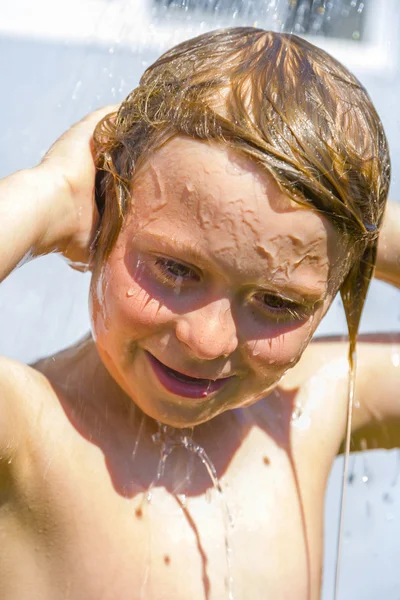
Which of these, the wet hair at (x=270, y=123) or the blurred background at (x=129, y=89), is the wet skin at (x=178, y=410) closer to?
the wet hair at (x=270, y=123)

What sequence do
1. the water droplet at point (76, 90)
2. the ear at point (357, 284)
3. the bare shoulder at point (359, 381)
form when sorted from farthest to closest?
the water droplet at point (76, 90) → the bare shoulder at point (359, 381) → the ear at point (357, 284)

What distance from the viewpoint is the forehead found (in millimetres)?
1069

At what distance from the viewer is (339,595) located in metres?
2.05

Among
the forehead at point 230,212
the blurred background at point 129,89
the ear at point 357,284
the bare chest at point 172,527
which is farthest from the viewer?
the blurred background at point 129,89

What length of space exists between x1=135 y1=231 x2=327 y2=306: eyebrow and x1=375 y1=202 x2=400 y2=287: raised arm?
0.88ft

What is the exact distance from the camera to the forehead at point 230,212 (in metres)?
1.07

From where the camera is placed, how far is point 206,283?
1099 millimetres

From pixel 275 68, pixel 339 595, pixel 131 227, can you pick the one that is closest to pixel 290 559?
pixel 131 227

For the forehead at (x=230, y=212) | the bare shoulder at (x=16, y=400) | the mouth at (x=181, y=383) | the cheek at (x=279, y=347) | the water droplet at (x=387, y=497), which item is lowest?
the water droplet at (x=387, y=497)

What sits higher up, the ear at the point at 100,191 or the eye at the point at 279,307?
the ear at the point at 100,191

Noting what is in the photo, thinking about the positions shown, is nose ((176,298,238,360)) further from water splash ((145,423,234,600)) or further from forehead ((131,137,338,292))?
water splash ((145,423,234,600))

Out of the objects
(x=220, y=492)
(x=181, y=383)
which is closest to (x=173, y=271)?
(x=181, y=383)

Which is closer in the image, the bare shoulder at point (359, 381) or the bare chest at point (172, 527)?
the bare chest at point (172, 527)

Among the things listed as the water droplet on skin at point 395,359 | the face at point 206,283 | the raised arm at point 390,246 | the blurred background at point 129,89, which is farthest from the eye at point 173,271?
the blurred background at point 129,89
